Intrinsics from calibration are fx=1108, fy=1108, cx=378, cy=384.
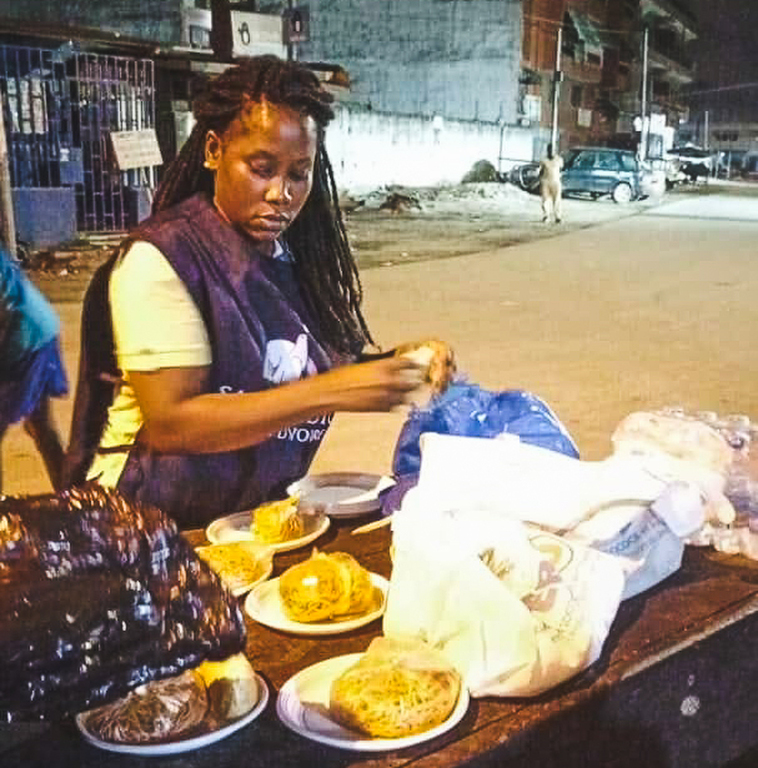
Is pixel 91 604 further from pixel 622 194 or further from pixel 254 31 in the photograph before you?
pixel 622 194

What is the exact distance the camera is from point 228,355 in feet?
7.55

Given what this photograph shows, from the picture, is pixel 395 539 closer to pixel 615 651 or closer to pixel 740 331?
pixel 615 651

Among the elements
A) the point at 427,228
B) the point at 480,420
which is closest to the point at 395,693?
the point at 480,420

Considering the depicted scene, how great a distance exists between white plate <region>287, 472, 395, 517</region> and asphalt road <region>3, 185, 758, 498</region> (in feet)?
6.49

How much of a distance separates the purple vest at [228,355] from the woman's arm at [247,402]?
0.09 metres

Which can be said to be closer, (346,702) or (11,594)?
(11,594)

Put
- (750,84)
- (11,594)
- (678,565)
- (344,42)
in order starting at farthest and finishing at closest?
(750,84)
(344,42)
(678,565)
(11,594)

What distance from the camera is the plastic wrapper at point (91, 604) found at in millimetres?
1203

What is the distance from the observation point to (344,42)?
31.3m

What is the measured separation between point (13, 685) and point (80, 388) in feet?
4.18

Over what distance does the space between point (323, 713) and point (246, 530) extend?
30.2 inches

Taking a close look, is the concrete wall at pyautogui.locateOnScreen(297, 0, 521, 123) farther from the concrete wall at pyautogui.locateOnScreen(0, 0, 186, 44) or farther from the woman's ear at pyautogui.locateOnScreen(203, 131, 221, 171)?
the woman's ear at pyautogui.locateOnScreen(203, 131, 221, 171)

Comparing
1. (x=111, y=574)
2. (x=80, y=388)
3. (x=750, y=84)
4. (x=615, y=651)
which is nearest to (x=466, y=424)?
(x=615, y=651)

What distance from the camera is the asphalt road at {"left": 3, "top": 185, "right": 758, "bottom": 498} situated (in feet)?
20.1
